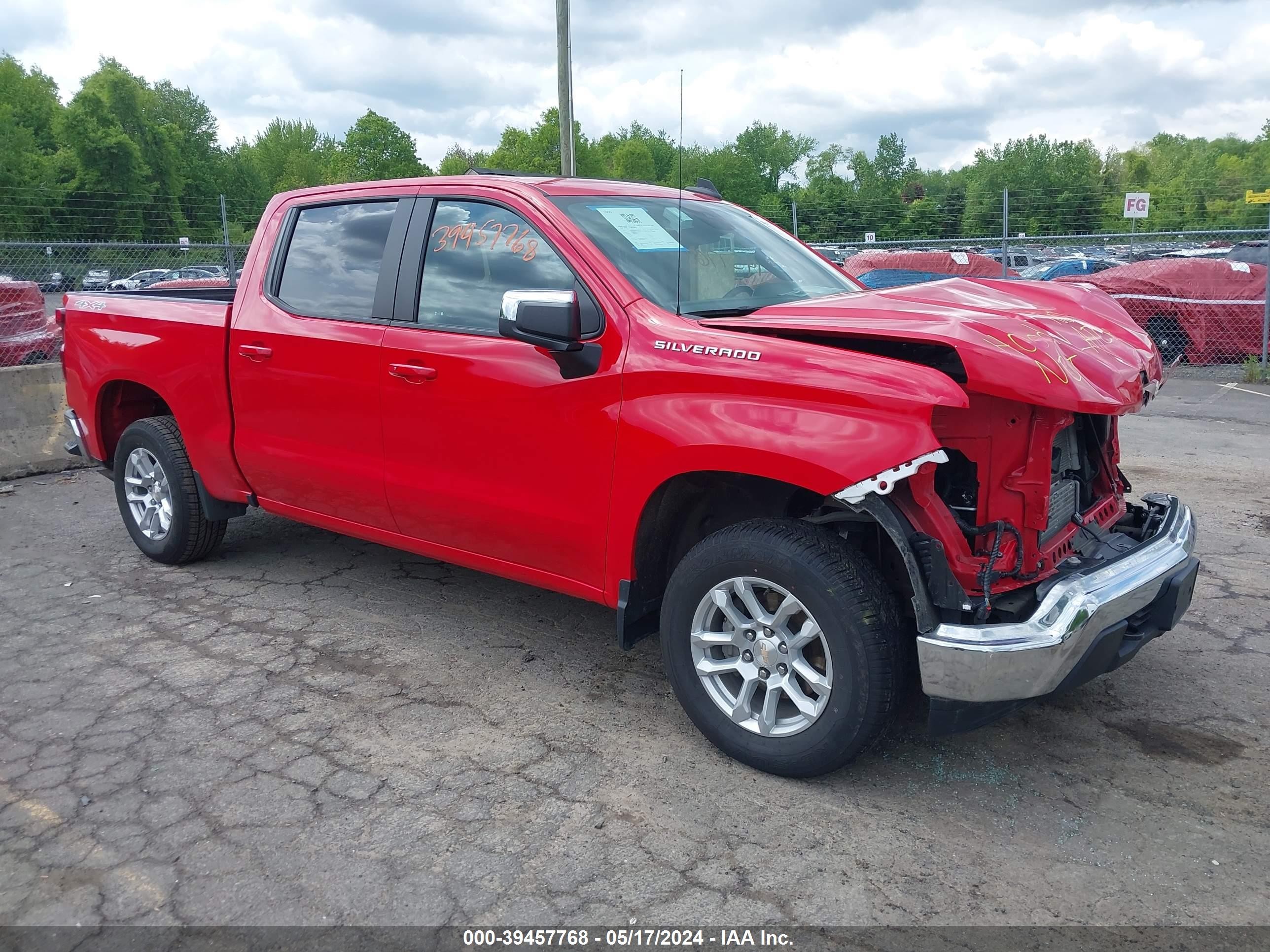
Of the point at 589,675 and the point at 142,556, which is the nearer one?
the point at 589,675

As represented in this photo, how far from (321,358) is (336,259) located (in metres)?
0.47

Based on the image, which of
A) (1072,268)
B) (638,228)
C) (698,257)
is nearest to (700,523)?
(698,257)

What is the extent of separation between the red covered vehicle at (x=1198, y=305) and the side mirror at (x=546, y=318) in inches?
441

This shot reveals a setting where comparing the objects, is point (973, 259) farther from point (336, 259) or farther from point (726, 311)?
point (726, 311)

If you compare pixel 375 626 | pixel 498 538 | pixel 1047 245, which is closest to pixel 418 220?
pixel 498 538

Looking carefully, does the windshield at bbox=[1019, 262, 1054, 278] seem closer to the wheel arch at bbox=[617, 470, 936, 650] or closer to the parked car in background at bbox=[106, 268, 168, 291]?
the parked car in background at bbox=[106, 268, 168, 291]

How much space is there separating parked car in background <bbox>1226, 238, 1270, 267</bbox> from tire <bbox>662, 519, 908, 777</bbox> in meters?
14.3

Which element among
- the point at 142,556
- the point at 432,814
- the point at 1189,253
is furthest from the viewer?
the point at 1189,253

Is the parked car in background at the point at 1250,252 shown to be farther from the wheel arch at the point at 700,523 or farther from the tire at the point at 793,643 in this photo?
the tire at the point at 793,643

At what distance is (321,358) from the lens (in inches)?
175

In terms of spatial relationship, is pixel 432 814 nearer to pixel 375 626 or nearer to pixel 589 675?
pixel 589 675

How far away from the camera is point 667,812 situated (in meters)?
3.20

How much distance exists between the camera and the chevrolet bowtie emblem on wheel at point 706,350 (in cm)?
323

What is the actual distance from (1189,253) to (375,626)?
2112cm
